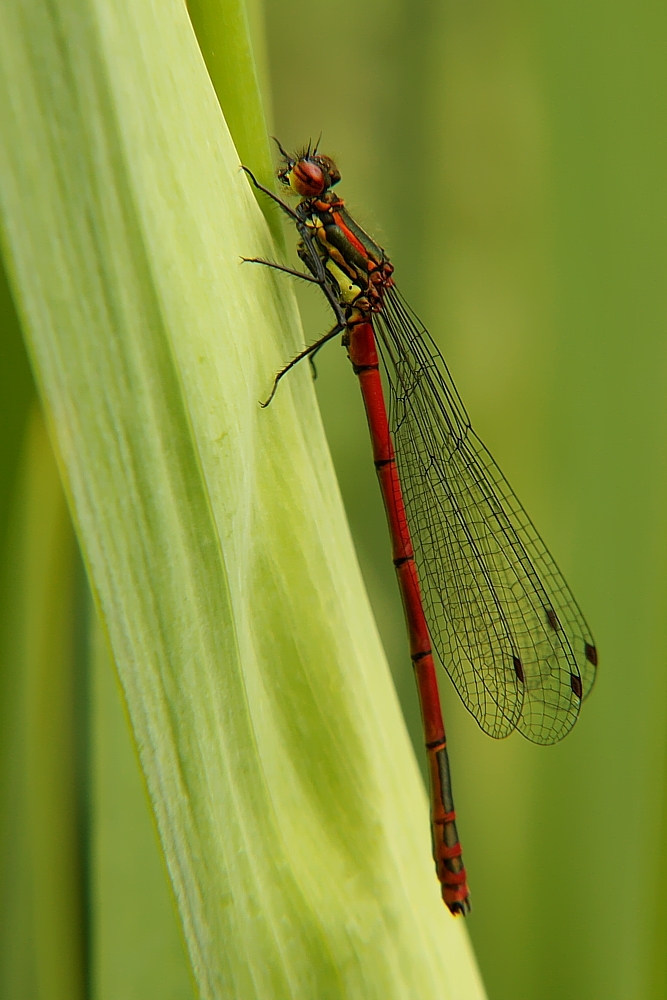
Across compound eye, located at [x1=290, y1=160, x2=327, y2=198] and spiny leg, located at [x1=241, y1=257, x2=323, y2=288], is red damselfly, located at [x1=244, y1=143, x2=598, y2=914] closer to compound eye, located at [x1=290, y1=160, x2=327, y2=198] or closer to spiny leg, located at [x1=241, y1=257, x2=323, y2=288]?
compound eye, located at [x1=290, y1=160, x2=327, y2=198]

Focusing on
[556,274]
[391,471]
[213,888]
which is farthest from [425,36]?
[213,888]

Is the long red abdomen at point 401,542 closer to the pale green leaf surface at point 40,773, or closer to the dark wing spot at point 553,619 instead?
the dark wing spot at point 553,619

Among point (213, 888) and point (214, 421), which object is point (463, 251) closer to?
point (214, 421)

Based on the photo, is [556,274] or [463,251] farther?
[463,251]

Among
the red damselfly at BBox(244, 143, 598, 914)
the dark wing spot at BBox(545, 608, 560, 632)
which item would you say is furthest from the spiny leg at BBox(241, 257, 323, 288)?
the dark wing spot at BBox(545, 608, 560, 632)

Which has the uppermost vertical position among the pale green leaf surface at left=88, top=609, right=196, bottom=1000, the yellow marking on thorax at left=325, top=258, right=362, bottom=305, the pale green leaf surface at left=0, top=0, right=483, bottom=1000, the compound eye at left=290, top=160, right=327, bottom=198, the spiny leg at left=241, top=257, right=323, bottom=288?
the compound eye at left=290, top=160, right=327, bottom=198

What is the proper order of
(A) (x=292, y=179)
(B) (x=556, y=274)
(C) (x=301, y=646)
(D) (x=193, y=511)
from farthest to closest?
(B) (x=556, y=274), (A) (x=292, y=179), (C) (x=301, y=646), (D) (x=193, y=511)

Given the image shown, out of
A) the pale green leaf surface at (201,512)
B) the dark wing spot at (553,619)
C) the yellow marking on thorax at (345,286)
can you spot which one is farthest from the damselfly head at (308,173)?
the dark wing spot at (553,619)
